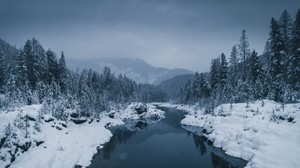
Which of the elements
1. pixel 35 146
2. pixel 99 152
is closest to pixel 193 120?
pixel 99 152

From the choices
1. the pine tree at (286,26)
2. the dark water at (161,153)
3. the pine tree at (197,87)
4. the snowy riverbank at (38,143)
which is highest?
the pine tree at (286,26)

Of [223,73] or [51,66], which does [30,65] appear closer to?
[51,66]

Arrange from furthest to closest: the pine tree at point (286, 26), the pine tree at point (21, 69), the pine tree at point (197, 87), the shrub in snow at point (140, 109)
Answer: the pine tree at point (197, 87)
the shrub in snow at point (140, 109)
the pine tree at point (21, 69)
the pine tree at point (286, 26)

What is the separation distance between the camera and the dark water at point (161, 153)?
25.5m

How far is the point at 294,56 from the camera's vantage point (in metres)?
36.8

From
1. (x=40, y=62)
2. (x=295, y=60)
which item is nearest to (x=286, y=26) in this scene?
(x=295, y=60)

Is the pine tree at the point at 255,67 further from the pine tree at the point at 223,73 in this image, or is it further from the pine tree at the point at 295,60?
the pine tree at the point at 295,60

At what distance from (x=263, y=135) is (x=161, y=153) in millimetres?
13559

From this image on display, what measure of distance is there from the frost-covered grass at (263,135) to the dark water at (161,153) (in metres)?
1.70

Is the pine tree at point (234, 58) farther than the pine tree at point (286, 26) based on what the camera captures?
Yes

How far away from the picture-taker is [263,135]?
79.7 ft

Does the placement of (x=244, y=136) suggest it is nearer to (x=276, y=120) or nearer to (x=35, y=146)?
(x=276, y=120)

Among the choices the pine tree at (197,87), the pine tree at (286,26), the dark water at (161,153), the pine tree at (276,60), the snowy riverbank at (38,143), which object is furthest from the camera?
the pine tree at (197,87)

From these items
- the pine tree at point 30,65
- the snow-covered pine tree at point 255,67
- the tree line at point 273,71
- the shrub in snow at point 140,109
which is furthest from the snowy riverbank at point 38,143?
the shrub in snow at point 140,109
